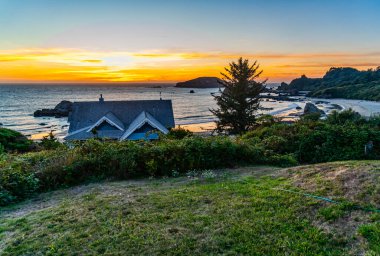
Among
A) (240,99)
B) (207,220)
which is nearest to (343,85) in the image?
(240,99)

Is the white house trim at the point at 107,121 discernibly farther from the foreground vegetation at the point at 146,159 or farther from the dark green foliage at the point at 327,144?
the dark green foliage at the point at 327,144

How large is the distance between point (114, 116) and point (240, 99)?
33.3 ft

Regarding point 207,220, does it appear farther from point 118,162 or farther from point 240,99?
point 240,99

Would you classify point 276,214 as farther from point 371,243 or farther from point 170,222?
point 170,222

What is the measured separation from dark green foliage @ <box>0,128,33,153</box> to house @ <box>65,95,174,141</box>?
303cm

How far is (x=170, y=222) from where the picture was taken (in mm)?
4902

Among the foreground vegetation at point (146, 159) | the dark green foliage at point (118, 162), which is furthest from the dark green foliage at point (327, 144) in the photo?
the dark green foliage at point (118, 162)

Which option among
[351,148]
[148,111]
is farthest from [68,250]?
[148,111]

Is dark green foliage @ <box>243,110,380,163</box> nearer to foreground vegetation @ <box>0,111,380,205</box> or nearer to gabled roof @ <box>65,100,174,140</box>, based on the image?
foreground vegetation @ <box>0,111,380,205</box>

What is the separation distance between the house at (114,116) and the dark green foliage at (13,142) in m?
3.03

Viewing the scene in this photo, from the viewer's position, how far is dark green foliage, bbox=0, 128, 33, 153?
69.0ft

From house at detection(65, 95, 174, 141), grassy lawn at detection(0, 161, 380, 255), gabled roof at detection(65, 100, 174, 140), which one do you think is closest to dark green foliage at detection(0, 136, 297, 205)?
grassy lawn at detection(0, 161, 380, 255)

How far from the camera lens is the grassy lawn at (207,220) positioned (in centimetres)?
403

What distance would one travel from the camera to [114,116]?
23750mm
